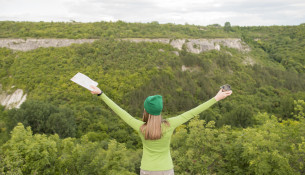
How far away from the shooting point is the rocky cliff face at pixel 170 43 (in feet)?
210

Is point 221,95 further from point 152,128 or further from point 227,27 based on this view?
point 227,27

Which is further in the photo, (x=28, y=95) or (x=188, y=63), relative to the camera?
(x=188, y=63)

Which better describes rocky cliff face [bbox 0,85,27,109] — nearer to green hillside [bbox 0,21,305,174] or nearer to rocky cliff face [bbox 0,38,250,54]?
green hillside [bbox 0,21,305,174]

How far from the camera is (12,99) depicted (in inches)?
2101

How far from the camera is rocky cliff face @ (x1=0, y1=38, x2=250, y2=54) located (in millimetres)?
64000

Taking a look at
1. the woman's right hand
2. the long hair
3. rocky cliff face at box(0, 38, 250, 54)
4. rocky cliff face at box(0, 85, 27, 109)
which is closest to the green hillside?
rocky cliff face at box(0, 85, 27, 109)

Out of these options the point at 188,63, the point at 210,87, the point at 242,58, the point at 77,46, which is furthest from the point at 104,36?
the point at 242,58

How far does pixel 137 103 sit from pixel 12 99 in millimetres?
30119

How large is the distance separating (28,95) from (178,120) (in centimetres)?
5607

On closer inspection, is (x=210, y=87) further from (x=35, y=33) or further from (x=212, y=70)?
(x=35, y=33)

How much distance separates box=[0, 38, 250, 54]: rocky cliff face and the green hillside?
2206mm

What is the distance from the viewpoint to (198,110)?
3.88 m

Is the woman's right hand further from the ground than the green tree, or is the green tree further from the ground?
the green tree

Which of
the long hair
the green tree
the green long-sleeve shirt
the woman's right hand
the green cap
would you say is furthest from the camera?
the green tree
